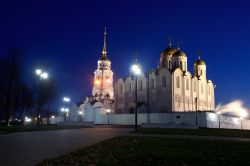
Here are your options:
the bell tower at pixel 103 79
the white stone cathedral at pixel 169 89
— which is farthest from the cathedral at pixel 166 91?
the bell tower at pixel 103 79

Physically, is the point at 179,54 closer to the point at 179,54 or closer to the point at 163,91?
the point at 179,54

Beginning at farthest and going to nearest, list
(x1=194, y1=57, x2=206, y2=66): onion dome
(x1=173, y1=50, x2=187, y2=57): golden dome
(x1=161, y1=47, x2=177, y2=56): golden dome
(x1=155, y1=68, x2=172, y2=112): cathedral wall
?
(x1=194, y1=57, x2=206, y2=66): onion dome
(x1=161, y1=47, x2=177, y2=56): golden dome
(x1=173, y1=50, x2=187, y2=57): golden dome
(x1=155, y1=68, x2=172, y2=112): cathedral wall

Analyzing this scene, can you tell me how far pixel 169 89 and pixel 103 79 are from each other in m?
36.8

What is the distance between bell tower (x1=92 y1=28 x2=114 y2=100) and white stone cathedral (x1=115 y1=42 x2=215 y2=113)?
62.0ft

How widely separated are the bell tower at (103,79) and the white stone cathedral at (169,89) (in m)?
18.9

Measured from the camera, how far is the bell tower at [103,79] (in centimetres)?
9500

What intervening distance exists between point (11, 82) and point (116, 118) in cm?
2488

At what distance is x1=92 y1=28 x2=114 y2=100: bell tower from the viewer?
95000 millimetres

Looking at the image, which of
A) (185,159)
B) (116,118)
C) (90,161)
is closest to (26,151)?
(90,161)

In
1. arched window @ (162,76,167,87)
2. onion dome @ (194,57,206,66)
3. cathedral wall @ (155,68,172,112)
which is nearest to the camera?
cathedral wall @ (155,68,172,112)

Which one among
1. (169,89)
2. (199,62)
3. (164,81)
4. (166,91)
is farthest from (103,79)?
(169,89)

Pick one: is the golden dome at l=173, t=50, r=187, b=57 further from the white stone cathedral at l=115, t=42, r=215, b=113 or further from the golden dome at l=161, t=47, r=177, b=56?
the golden dome at l=161, t=47, r=177, b=56

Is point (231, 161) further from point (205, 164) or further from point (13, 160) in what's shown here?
point (13, 160)

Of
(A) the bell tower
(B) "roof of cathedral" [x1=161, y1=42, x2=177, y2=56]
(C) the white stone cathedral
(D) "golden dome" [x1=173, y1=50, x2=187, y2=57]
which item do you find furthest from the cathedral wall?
(A) the bell tower
